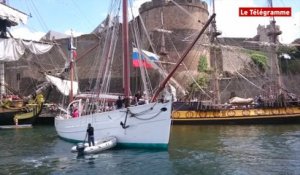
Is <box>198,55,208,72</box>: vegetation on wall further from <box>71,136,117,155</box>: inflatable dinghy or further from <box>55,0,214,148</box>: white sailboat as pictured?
<box>71,136,117,155</box>: inflatable dinghy

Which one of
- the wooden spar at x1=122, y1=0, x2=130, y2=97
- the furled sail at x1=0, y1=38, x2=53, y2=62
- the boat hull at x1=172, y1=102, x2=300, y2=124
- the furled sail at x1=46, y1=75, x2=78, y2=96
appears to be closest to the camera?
the wooden spar at x1=122, y1=0, x2=130, y2=97

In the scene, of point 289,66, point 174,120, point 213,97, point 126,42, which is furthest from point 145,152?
point 289,66

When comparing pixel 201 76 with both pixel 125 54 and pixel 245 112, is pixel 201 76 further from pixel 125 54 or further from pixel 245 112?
pixel 125 54

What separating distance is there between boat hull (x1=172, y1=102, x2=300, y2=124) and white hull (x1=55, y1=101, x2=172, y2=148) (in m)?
15.3

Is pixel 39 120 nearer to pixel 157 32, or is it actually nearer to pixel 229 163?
pixel 157 32

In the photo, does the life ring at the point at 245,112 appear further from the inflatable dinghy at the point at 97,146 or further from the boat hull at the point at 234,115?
the inflatable dinghy at the point at 97,146

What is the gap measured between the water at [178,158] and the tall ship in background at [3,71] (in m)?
14.0

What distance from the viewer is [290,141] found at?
21.7m

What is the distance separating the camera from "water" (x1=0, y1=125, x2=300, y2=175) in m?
14.8

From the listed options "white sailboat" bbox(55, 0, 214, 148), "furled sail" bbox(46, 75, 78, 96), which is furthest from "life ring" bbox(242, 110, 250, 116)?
"white sailboat" bbox(55, 0, 214, 148)

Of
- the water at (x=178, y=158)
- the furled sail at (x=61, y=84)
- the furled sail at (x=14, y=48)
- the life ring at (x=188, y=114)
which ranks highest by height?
the furled sail at (x=14, y=48)

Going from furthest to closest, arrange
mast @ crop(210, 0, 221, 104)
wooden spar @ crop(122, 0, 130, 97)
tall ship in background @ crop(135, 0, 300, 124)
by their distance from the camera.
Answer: mast @ crop(210, 0, 221, 104) → tall ship in background @ crop(135, 0, 300, 124) → wooden spar @ crop(122, 0, 130, 97)

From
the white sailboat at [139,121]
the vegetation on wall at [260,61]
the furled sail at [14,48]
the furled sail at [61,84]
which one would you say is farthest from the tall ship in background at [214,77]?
the white sailboat at [139,121]

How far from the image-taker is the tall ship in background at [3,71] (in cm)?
3738
